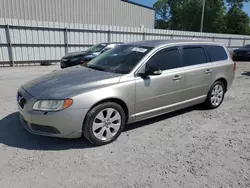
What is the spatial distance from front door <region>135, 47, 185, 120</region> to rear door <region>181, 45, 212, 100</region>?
185 mm

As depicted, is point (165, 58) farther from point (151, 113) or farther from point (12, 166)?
point (12, 166)

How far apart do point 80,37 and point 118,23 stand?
6.98 metres

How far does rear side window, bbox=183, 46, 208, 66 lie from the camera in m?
4.17

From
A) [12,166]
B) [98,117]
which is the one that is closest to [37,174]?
[12,166]

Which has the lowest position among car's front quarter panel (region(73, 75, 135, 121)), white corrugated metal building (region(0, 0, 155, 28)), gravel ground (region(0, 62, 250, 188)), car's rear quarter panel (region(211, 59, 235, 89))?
gravel ground (region(0, 62, 250, 188))

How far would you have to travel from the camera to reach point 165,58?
3838 millimetres

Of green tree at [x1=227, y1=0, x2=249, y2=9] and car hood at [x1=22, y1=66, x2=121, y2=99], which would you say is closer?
car hood at [x1=22, y1=66, x2=121, y2=99]

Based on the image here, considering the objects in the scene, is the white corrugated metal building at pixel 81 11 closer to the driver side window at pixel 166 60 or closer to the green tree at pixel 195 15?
the driver side window at pixel 166 60

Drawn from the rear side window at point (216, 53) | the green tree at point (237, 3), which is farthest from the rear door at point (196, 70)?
Answer: the green tree at point (237, 3)

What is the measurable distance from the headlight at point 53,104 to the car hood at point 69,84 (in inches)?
2.3

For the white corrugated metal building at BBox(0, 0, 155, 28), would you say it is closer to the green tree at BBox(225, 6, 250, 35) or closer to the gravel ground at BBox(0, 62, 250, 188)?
the gravel ground at BBox(0, 62, 250, 188)

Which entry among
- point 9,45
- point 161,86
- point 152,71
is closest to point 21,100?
point 152,71

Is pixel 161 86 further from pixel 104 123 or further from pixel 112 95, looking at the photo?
pixel 104 123

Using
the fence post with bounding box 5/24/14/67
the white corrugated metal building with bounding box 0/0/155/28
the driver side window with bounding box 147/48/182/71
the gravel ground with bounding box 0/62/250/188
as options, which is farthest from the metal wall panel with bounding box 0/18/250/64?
the driver side window with bounding box 147/48/182/71
